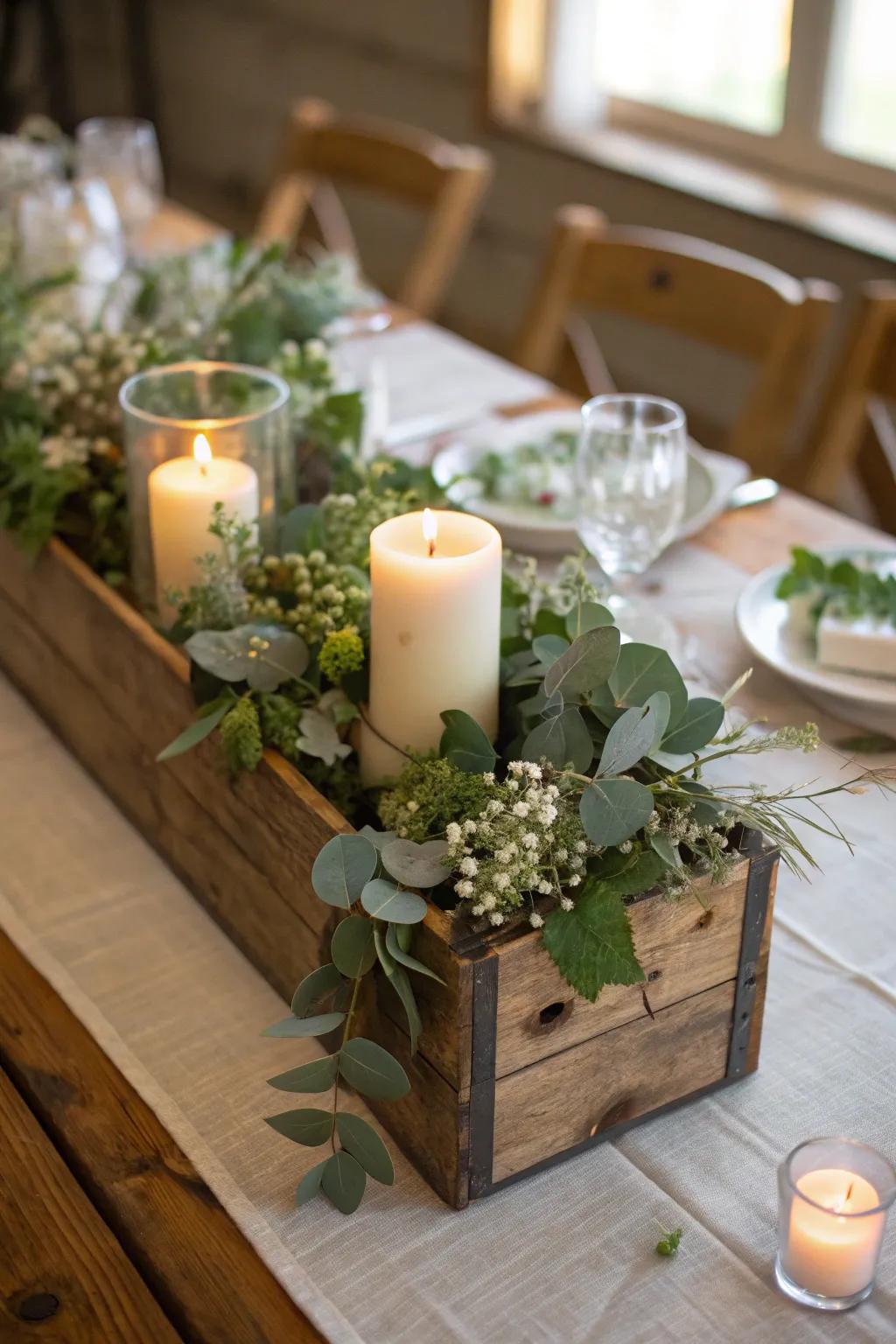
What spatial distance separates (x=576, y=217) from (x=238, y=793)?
1305mm

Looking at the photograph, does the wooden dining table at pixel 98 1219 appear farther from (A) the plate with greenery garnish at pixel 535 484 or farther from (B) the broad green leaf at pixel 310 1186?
(A) the plate with greenery garnish at pixel 535 484

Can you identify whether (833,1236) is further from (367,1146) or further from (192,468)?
(192,468)

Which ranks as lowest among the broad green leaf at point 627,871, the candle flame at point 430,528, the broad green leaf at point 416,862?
the broad green leaf at point 627,871

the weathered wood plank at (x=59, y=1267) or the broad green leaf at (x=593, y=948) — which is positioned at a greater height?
the broad green leaf at (x=593, y=948)

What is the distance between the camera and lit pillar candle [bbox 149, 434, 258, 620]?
94cm

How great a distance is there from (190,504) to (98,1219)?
1.47ft

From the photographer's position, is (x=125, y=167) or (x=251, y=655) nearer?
(x=251, y=655)

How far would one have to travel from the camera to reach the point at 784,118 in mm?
2732

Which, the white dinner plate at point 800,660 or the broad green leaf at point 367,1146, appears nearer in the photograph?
the broad green leaf at point 367,1146

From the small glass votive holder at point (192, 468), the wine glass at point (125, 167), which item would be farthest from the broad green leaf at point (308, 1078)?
the wine glass at point (125, 167)

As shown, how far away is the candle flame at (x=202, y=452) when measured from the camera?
95 centimetres

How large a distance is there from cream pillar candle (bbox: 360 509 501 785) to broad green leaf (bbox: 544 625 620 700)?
0.05 metres

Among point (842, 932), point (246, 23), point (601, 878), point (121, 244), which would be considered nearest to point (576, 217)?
point (121, 244)

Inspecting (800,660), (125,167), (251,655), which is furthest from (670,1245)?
(125,167)
